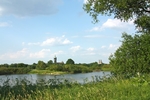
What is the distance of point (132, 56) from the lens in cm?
1934

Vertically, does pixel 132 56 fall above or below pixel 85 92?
above

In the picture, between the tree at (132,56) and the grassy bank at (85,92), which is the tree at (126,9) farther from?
the grassy bank at (85,92)

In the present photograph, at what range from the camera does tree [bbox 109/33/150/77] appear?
60.6 feet

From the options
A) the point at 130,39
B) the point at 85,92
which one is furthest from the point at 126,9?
the point at 85,92

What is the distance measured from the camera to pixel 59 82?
42.7ft

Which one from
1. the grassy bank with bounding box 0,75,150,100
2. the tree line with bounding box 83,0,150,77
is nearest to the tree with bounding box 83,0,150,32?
the tree line with bounding box 83,0,150,77

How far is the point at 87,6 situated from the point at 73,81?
9.66 metres

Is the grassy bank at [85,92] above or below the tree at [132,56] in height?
below

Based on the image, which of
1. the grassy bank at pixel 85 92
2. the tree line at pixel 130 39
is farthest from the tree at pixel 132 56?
the grassy bank at pixel 85 92

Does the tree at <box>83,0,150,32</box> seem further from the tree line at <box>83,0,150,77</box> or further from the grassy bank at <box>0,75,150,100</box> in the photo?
the grassy bank at <box>0,75,150,100</box>

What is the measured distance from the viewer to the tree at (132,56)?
728 inches

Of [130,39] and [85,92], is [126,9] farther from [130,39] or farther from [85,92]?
[85,92]

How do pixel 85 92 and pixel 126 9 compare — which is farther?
pixel 126 9

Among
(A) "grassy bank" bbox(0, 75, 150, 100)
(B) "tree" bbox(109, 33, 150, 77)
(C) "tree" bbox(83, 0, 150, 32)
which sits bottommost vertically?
(A) "grassy bank" bbox(0, 75, 150, 100)
